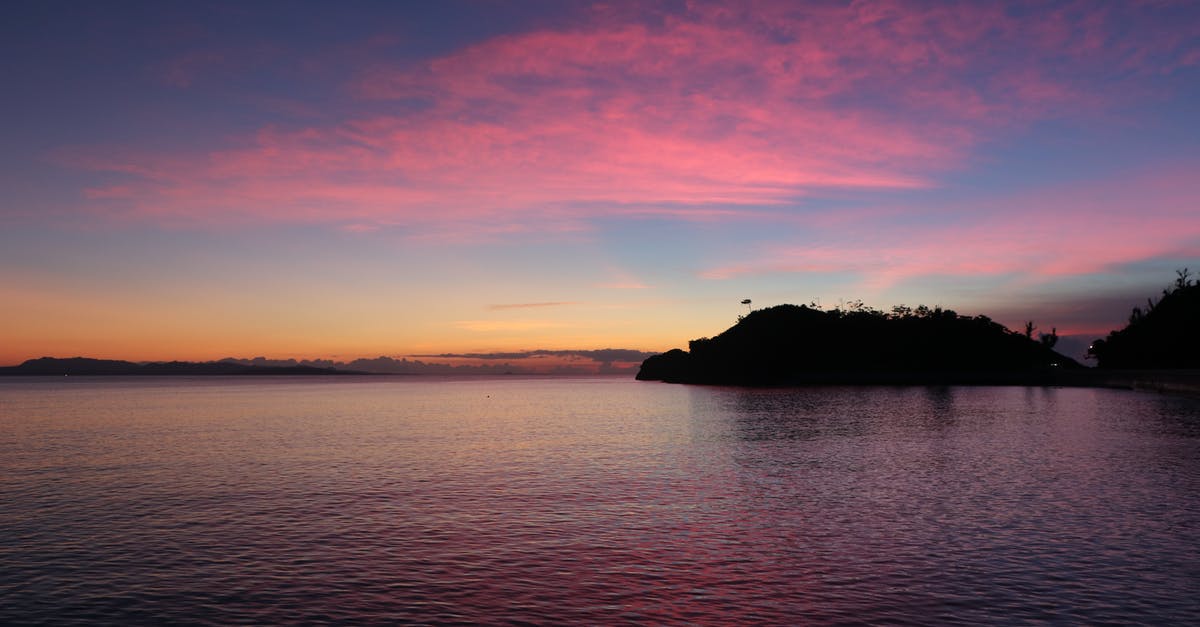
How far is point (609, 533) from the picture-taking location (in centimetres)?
2723

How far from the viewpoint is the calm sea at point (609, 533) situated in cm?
1894

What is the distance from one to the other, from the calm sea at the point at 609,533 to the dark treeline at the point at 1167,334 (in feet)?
425

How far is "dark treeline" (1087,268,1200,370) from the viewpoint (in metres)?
159

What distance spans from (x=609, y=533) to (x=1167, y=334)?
182432 millimetres

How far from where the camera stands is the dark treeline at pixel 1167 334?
15925 cm

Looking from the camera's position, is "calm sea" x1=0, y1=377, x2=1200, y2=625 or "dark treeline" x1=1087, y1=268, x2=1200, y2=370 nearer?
"calm sea" x1=0, y1=377, x2=1200, y2=625

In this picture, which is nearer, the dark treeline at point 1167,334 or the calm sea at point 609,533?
the calm sea at point 609,533

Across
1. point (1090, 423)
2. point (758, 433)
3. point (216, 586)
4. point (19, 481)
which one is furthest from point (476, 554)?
point (1090, 423)

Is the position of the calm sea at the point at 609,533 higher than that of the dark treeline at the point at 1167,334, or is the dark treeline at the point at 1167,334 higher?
the dark treeline at the point at 1167,334

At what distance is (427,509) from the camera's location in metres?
32.6

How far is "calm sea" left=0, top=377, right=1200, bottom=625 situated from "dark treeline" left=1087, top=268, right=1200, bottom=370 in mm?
129678

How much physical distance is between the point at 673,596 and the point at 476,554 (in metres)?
7.39

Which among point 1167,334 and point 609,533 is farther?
point 1167,334

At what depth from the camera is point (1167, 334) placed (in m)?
164
